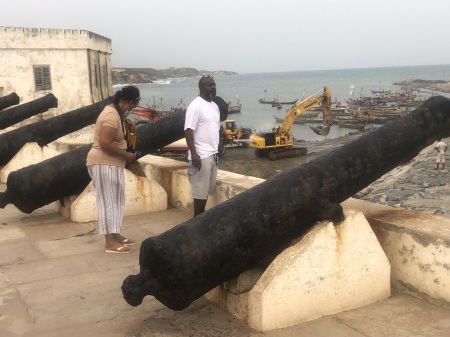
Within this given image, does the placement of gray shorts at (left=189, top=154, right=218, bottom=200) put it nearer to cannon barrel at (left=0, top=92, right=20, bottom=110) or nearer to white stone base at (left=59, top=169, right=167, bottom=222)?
white stone base at (left=59, top=169, right=167, bottom=222)

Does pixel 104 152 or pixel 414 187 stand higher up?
pixel 104 152

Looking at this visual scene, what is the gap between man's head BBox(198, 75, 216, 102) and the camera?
15.3 feet

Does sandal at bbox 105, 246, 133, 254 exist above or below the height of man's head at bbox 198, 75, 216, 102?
below

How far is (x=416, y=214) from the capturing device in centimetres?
401

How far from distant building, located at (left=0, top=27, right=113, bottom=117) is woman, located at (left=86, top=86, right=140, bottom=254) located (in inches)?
805

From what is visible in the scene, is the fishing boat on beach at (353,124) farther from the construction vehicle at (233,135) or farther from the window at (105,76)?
the window at (105,76)

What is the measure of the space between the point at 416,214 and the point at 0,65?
2263 cm

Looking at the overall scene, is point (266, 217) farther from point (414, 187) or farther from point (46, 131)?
point (414, 187)

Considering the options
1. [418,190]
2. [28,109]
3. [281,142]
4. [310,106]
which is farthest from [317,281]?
[281,142]

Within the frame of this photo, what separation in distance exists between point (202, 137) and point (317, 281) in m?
1.90

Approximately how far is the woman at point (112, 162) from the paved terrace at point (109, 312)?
8.7 inches

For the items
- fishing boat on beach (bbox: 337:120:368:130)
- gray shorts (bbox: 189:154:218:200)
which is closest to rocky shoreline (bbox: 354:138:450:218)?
gray shorts (bbox: 189:154:218:200)

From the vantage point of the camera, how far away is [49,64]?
2394 cm

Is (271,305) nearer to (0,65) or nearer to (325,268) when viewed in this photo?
(325,268)
